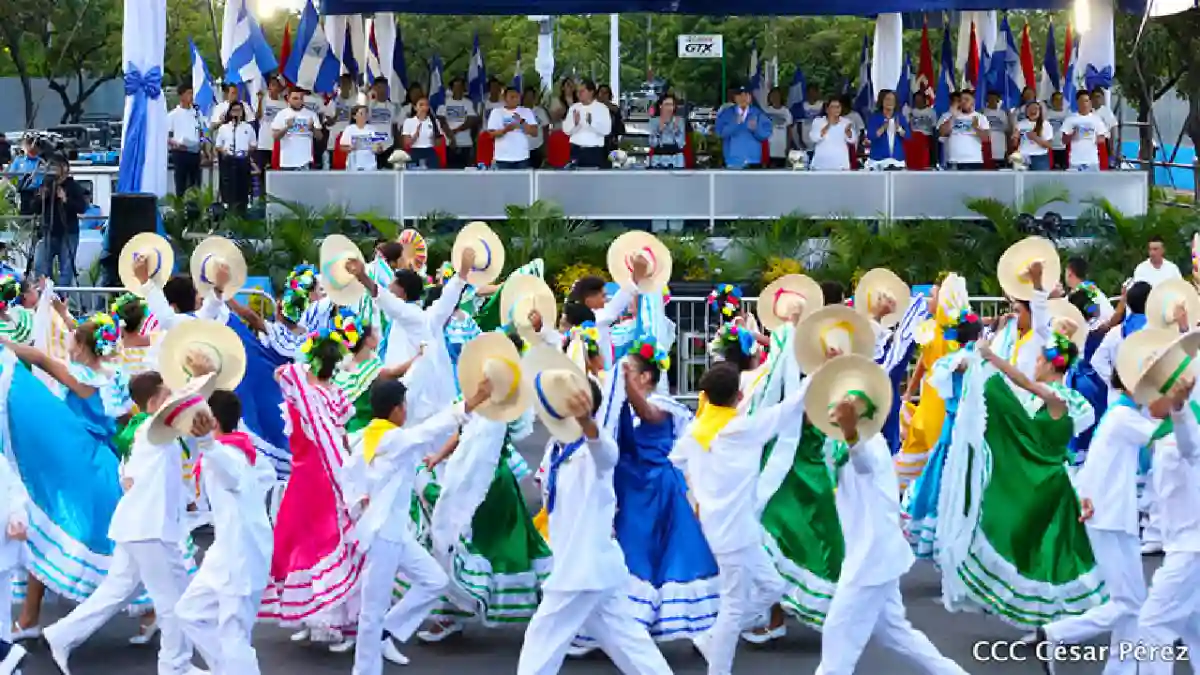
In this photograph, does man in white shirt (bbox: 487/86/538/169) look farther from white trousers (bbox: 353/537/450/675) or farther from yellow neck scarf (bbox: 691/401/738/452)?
yellow neck scarf (bbox: 691/401/738/452)

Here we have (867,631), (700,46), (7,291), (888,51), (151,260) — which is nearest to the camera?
(867,631)

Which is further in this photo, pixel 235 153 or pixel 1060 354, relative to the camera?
pixel 235 153

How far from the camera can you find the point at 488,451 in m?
8.89

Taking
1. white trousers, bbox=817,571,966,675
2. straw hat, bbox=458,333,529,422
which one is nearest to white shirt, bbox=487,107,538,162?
straw hat, bbox=458,333,529,422

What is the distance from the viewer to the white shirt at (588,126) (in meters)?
20.1

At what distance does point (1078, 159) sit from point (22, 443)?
13705mm

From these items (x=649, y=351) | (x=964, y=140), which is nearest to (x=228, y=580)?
(x=649, y=351)

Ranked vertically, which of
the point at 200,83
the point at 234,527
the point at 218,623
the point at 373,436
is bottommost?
the point at 218,623

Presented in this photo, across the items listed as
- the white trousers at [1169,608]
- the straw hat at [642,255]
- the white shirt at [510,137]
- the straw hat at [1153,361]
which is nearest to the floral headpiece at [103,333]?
the straw hat at [642,255]

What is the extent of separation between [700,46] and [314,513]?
17544 mm

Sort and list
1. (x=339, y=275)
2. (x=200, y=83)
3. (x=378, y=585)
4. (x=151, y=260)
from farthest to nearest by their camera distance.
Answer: (x=200, y=83)
(x=151, y=260)
(x=339, y=275)
(x=378, y=585)

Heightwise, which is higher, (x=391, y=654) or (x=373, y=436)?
(x=373, y=436)

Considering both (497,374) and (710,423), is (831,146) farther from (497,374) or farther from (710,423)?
(497,374)

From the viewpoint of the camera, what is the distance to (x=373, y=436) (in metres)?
8.17
